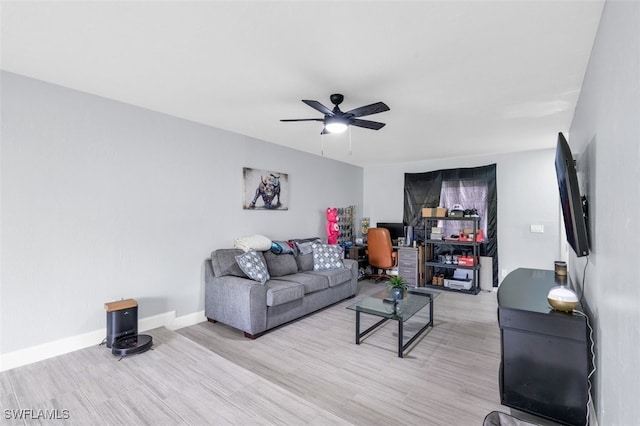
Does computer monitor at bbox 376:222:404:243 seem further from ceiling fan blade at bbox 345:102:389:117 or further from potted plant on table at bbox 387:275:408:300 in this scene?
ceiling fan blade at bbox 345:102:389:117

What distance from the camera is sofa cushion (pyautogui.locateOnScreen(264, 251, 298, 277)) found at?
3998 mm

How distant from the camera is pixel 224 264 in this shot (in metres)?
3.55

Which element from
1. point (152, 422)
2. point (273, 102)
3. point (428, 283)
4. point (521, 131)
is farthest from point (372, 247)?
point (152, 422)

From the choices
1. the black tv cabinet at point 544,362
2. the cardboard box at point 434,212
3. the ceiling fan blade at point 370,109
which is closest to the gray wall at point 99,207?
the ceiling fan blade at point 370,109

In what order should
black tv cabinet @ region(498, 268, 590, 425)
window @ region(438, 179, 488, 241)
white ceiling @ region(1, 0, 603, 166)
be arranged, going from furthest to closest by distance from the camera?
1. window @ region(438, 179, 488, 241)
2. black tv cabinet @ region(498, 268, 590, 425)
3. white ceiling @ region(1, 0, 603, 166)

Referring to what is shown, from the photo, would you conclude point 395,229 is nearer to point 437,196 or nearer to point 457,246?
point 437,196

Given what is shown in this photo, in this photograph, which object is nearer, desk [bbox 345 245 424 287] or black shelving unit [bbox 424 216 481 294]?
black shelving unit [bbox 424 216 481 294]

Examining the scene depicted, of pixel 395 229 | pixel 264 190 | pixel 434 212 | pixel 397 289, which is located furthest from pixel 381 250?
pixel 264 190

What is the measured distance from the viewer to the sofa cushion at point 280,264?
3998 millimetres

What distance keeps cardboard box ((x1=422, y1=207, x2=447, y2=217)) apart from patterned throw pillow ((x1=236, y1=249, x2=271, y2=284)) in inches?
130

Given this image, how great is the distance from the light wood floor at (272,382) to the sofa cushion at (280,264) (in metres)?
0.94

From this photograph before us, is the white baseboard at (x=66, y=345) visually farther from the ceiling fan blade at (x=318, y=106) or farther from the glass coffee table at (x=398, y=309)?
the ceiling fan blade at (x=318, y=106)

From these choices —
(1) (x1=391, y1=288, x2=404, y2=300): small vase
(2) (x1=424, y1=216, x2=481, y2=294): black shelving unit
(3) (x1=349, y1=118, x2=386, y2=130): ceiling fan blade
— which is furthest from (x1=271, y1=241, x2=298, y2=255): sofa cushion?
(2) (x1=424, y1=216, x2=481, y2=294): black shelving unit

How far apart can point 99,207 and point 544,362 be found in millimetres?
3686
